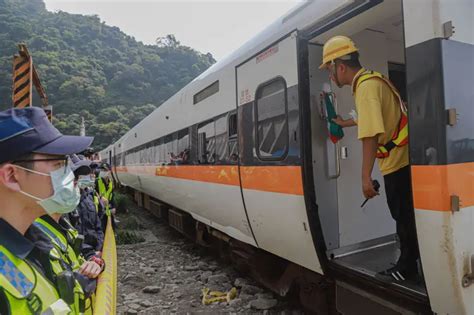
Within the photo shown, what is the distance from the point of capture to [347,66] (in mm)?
2797

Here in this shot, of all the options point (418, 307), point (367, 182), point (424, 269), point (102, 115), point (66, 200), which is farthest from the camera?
point (102, 115)

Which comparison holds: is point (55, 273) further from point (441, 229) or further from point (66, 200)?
point (441, 229)

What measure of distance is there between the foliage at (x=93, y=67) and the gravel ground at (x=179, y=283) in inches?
1405

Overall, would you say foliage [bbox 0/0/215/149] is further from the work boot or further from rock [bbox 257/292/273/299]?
the work boot

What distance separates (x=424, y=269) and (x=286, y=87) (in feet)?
6.06

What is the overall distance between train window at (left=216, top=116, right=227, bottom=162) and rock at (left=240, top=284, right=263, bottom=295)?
1.74 m

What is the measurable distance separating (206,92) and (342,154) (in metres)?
2.72

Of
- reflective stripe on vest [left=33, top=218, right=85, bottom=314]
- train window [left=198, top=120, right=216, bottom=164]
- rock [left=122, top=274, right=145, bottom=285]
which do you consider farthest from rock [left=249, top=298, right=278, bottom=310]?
reflective stripe on vest [left=33, top=218, right=85, bottom=314]

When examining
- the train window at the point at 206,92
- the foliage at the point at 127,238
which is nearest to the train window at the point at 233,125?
the train window at the point at 206,92

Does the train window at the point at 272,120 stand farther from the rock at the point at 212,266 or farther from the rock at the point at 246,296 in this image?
the rock at the point at 212,266

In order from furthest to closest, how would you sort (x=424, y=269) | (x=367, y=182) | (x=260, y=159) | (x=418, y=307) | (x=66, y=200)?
(x=260, y=159), (x=367, y=182), (x=418, y=307), (x=424, y=269), (x=66, y=200)

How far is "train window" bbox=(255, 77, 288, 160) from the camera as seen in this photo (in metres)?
3.39

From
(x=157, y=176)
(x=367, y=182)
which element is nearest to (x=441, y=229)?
(x=367, y=182)

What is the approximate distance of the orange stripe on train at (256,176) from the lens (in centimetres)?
320
